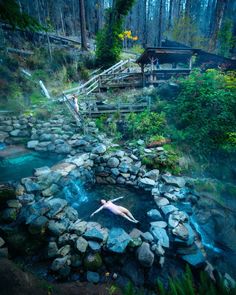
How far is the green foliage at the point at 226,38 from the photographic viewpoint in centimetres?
2048

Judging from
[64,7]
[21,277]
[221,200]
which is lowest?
[221,200]

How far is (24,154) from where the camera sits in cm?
788

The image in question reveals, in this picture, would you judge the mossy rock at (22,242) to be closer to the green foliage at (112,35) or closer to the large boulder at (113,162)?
the large boulder at (113,162)

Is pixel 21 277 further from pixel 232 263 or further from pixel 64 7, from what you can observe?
pixel 64 7

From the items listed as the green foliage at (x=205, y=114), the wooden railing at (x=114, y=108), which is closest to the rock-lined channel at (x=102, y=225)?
the green foliage at (x=205, y=114)

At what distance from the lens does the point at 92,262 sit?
14.0 ft

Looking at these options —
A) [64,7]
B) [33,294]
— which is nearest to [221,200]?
[33,294]

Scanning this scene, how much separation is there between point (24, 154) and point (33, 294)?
6045 millimetres

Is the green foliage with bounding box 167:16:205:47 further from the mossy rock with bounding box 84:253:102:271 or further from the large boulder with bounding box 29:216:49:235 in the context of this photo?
the mossy rock with bounding box 84:253:102:271

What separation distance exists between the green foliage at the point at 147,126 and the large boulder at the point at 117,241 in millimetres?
4898

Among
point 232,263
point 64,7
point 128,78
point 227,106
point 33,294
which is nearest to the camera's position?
point 33,294

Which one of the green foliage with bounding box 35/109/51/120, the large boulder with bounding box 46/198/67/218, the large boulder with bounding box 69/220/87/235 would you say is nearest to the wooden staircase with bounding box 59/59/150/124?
the green foliage with bounding box 35/109/51/120

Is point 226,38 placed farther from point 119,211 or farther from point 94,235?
point 94,235

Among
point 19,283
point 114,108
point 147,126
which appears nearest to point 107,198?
point 19,283
